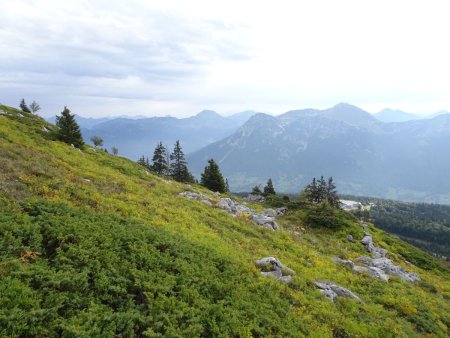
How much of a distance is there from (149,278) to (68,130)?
38.2 metres

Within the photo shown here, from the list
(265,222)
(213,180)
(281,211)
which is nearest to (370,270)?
(265,222)

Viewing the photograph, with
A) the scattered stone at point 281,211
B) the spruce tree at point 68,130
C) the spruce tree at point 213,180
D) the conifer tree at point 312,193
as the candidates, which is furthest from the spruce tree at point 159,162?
the scattered stone at point 281,211

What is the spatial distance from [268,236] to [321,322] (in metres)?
12.8

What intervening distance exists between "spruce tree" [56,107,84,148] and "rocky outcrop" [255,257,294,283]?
3587 cm

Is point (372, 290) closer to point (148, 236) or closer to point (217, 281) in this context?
point (217, 281)

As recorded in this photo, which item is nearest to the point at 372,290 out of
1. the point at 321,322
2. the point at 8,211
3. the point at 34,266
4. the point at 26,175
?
the point at 321,322

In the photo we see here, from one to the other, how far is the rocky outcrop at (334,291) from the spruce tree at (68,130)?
39105 millimetres

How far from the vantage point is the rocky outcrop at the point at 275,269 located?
18.5m

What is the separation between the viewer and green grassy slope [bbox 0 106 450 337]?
35.3ft

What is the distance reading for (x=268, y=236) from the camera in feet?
92.1

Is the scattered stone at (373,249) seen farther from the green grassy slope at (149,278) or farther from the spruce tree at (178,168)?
the spruce tree at (178,168)

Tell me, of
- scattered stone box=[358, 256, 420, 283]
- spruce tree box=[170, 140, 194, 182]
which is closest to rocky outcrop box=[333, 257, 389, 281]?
scattered stone box=[358, 256, 420, 283]

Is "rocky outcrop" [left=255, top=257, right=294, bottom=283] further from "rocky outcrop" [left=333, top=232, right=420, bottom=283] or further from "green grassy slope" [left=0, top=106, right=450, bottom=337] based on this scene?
"rocky outcrop" [left=333, top=232, right=420, bottom=283]

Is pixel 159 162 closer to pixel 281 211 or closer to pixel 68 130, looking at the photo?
pixel 68 130
